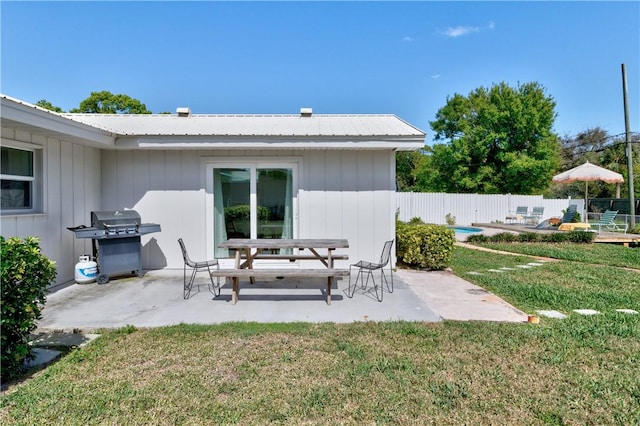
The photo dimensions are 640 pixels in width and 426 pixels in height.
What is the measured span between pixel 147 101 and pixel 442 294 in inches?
1326

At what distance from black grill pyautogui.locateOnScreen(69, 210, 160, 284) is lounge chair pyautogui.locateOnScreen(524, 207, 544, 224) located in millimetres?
21650

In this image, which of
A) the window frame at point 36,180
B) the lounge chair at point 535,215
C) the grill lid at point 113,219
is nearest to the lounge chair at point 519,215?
the lounge chair at point 535,215

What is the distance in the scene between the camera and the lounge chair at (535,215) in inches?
793

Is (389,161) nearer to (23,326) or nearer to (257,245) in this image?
(257,245)

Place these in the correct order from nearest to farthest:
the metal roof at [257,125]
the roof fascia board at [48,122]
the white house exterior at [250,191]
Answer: the roof fascia board at [48,122] < the metal roof at [257,125] < the white house exterior at [250,191]

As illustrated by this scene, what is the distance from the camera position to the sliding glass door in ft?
22.7

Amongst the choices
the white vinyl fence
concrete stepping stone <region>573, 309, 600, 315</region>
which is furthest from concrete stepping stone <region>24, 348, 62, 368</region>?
the white vinyl fence

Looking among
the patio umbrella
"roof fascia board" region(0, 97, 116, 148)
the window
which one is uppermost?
the patio umbrella

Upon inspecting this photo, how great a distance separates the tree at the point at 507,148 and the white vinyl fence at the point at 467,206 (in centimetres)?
315

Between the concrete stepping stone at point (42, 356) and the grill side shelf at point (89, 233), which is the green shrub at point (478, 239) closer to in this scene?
the grill side shelf at point (89, 233)

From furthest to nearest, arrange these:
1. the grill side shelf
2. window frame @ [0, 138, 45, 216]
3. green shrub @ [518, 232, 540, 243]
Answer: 1. green shrub @ [518, 232, 540, 243]
2. the grill side shelf
3. window frame @ [0, 138, 45, 216]

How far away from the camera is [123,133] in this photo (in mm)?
6242

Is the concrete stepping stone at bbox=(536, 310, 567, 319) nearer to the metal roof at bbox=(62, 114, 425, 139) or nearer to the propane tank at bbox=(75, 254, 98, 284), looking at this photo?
the metal roof at bbox=(62, 114, 425, 139)

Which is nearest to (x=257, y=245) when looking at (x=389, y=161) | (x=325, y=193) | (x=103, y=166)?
(x=325, y=193)
